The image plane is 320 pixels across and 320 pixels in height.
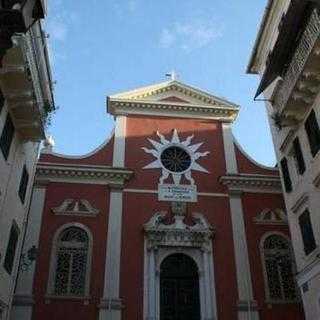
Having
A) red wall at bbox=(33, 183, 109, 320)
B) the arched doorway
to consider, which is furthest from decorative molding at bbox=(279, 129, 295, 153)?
red wall at bbox=(33, 183, 109, 320)

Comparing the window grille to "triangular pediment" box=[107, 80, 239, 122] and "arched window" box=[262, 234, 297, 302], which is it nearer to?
"triangular pediment" box=[107, 80, 239, 122]

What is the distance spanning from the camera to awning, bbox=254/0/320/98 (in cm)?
1398

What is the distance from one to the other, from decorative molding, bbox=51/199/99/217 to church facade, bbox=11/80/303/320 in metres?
0.04

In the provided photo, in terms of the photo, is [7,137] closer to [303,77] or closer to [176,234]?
[176,234]

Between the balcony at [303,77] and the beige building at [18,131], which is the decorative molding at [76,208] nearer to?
the beige building at [18,131]

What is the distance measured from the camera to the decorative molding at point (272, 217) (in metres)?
19.8

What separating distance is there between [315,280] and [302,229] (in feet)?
6.40

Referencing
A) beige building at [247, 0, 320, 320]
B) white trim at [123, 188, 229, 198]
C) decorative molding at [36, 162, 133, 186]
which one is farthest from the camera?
white trim at [123, 188, 229, 198]

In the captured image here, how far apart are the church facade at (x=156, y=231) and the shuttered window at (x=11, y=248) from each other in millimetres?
1735

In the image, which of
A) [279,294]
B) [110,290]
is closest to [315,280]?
[279,294]

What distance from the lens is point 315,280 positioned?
14.4 m

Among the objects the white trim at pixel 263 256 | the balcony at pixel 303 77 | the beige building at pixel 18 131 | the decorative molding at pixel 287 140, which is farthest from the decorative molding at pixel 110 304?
the balcony at pixel 303 77

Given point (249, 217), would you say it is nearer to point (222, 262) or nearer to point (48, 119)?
point (222, 262)

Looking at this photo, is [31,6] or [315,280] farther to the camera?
[315,280]
